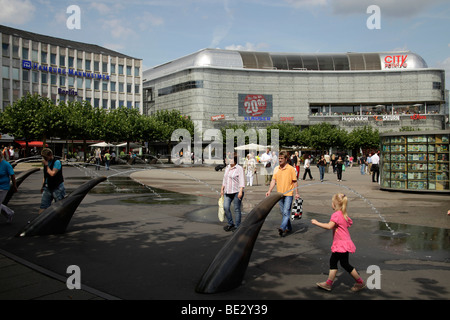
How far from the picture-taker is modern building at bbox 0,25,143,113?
202 ft

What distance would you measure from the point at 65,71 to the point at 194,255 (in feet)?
232

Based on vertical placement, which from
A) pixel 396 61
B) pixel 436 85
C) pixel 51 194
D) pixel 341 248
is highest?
pixel 396 61

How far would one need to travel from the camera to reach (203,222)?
954cm

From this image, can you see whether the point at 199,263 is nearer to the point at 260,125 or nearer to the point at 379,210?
the point at 379,210

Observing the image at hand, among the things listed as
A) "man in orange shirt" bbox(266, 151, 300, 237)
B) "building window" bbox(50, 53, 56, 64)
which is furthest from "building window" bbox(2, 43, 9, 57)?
"man in orange shirt" bbox(266, 151, 300, 237)

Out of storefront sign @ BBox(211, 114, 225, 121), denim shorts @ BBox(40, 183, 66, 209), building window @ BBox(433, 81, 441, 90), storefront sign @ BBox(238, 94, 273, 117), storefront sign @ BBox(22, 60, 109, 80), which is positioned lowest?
denim shorts @ BBox(40, 183, 66, 209)

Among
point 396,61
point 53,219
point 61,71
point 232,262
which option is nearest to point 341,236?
point 232,262

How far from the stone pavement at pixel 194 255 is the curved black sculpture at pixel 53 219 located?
0.89 feet

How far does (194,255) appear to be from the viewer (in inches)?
258

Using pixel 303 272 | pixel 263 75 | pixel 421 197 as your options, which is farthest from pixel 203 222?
pixel 263 75

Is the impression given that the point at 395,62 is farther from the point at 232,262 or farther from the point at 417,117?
the point at 232,262

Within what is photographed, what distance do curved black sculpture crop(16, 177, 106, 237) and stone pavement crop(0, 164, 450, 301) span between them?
270mm

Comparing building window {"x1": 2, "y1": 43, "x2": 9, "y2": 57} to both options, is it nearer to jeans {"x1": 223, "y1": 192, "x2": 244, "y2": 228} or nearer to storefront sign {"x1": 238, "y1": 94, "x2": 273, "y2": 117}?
storefront sign {"x1": 238, "y1": 94, "x2": 273, "y2": 117}
